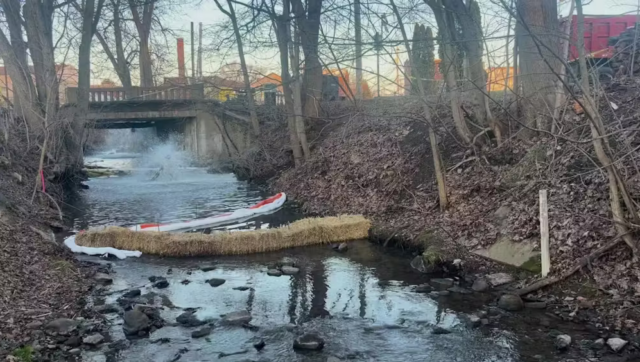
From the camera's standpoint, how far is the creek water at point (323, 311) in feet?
20.7

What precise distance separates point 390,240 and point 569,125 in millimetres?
4201

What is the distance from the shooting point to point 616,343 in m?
6.10

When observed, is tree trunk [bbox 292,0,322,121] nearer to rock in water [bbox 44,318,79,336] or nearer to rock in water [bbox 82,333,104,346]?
rock in water [bbox 44,318,79,336]

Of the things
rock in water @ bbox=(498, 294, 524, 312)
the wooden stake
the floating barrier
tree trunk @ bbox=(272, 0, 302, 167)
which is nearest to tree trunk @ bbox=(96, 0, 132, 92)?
tree trunk @ bbox=(272, 0, 302, 167)

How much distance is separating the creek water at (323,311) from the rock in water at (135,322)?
0.40 ft

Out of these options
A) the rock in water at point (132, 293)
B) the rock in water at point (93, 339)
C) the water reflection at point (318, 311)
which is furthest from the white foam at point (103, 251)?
the rock in water at point (93, 339)

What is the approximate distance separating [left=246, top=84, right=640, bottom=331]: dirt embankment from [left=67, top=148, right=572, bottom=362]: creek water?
1.17m

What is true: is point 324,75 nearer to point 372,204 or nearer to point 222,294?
point 372,204

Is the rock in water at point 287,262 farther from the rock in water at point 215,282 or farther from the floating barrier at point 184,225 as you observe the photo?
the floating barrier at point 184,225

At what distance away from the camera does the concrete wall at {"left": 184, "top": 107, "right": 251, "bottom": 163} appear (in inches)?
1117

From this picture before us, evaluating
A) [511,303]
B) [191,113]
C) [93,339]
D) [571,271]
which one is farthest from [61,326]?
[191,113]

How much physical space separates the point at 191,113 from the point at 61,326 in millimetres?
23956

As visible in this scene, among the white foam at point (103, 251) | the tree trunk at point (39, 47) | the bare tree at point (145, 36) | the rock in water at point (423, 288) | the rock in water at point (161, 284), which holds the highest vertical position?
the bare tree at point (145, 36)

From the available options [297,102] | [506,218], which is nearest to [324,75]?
[297,102]
